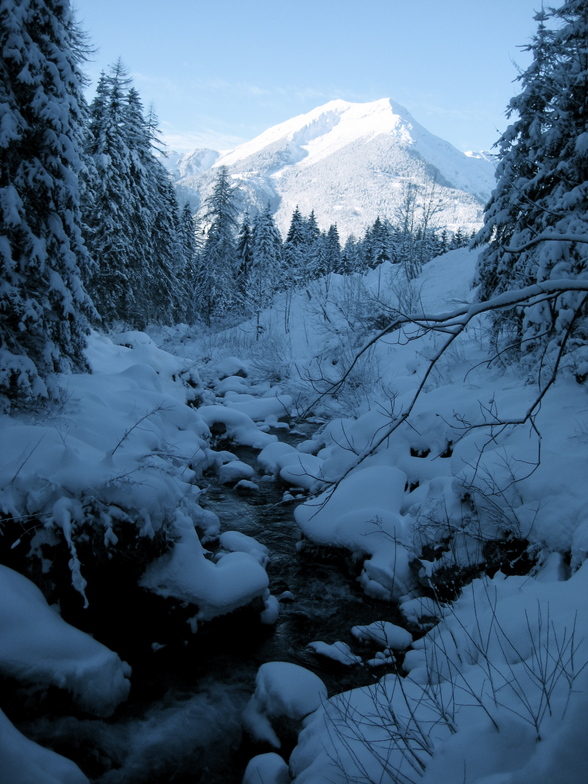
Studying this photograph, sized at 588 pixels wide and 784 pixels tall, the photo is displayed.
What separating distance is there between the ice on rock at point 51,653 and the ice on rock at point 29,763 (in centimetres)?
47

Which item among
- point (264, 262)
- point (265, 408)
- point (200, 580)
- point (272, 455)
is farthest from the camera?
point (264, 262)

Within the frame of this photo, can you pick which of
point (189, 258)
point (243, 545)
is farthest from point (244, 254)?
point (243, 545)

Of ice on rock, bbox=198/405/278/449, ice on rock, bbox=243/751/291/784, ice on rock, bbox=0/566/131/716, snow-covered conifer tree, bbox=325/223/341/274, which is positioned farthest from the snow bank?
snow-covered conifer tree, bbox=325/223/341/274

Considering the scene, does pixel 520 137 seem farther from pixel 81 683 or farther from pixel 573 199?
pixel 81 683

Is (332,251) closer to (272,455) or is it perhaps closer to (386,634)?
(272,455)

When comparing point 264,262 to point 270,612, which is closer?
point 270,612

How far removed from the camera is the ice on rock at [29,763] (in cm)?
296

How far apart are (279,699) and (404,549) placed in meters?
2.65

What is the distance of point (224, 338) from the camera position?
26.4 m

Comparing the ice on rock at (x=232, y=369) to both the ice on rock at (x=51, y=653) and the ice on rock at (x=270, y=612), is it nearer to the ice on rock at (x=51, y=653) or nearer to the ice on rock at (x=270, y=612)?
the ice on rock at (x=270, y=612)

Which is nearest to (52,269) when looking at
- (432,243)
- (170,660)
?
(170,660)

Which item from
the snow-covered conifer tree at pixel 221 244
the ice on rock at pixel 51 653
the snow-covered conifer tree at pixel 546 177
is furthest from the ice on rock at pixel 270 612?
the snow-covered conifer tree at pixel 221 244

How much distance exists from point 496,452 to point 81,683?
4.95 metres

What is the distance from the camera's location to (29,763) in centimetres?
304
